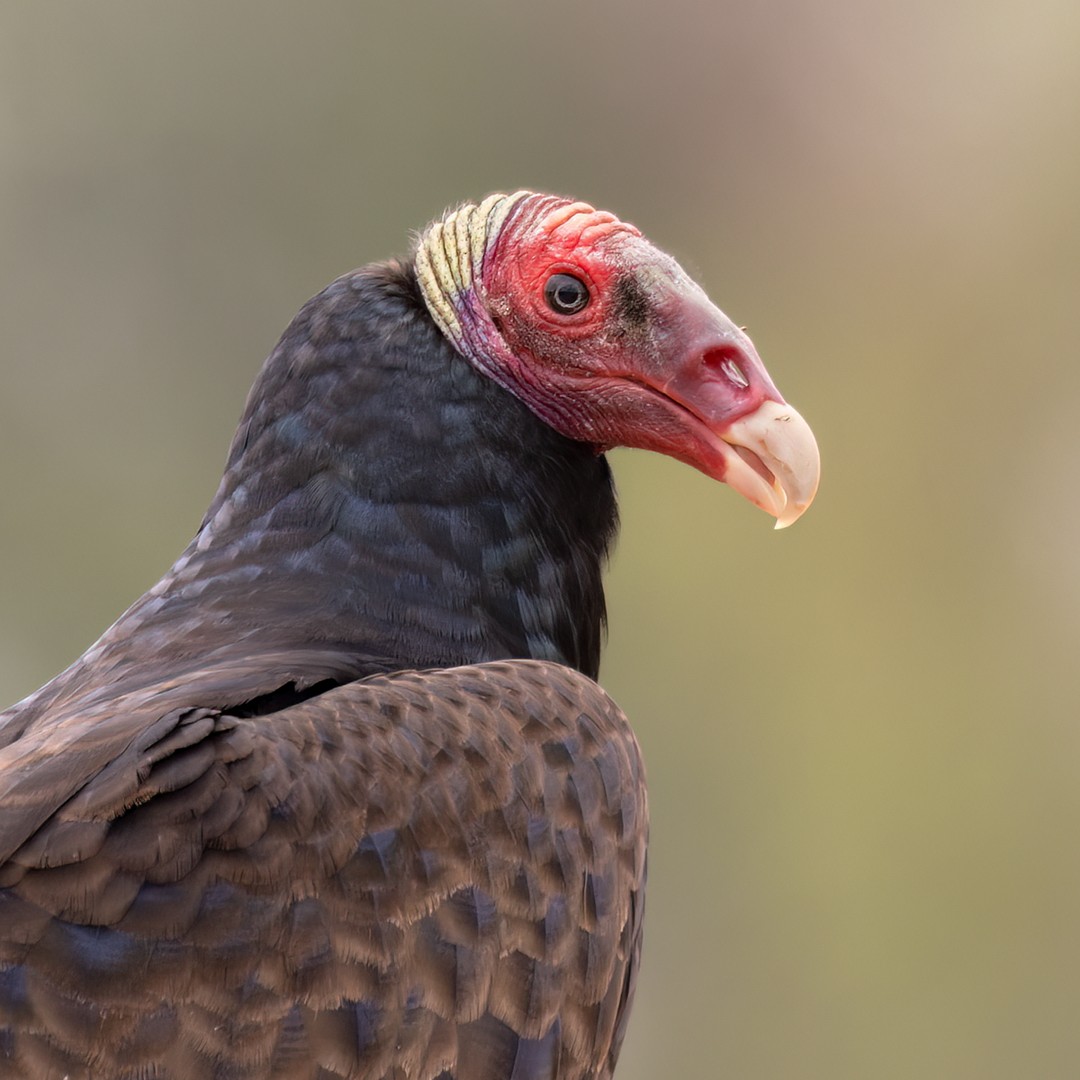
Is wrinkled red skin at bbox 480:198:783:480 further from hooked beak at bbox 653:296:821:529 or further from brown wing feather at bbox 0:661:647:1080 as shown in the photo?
brown wing feather at bbox 0:661:647:1080

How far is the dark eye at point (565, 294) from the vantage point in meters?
2.89

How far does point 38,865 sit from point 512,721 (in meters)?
0.65

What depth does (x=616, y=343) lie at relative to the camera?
112 inches

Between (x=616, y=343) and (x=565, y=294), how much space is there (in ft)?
0.46

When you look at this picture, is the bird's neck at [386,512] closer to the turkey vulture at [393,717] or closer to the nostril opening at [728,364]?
the turkey vulture at [393,717]

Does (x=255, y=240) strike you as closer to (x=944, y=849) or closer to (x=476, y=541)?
(x=944, y=849)

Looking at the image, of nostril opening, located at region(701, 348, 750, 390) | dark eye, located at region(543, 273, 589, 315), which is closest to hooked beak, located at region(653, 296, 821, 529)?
nostril opening, located at region(701, 348, 750, 390)

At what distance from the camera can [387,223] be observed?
7.94 m

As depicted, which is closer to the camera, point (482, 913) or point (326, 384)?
point (482, 913)

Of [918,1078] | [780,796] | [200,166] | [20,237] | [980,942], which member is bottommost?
[918,1078]

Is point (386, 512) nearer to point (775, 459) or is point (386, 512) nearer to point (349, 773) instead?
point (775, 459)

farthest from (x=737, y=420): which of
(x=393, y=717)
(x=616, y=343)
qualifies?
(x=393, y=717)

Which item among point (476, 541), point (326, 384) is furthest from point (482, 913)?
point (326, 384)

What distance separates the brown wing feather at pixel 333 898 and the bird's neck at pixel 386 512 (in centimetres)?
33
